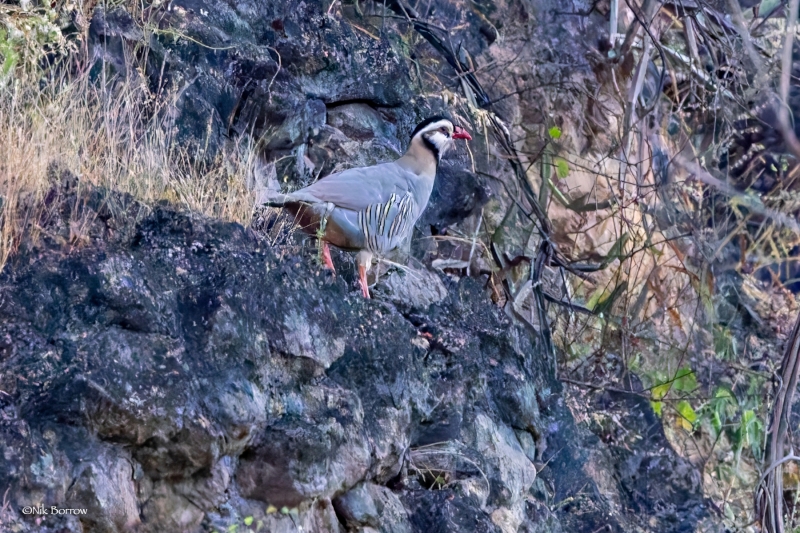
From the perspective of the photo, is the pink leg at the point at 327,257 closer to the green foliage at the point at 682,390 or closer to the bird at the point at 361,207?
the bird at the point at 361,207

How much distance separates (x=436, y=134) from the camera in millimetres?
6945

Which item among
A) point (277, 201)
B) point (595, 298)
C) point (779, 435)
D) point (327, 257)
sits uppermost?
point (277, 201)

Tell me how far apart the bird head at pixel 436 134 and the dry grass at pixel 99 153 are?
1389mm

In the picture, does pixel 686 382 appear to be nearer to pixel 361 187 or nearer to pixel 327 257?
pixel 361 187

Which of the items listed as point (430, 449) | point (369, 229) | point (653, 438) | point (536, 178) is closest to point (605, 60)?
point (536, 178)

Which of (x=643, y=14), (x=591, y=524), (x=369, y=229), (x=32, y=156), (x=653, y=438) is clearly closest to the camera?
(x=32, y=156)

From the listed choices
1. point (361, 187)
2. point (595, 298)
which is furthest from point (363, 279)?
point (595, 298)

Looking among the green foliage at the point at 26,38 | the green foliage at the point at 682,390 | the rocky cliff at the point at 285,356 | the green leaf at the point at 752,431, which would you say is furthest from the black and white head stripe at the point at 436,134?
the green leaf at the point at 752,431

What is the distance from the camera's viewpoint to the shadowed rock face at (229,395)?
3.89 m

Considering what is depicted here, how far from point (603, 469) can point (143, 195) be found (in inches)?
146

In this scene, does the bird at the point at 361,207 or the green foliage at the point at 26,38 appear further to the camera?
the bird at the point at 361,207

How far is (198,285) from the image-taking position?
463 centimetres

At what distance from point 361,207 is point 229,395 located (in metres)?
1.79

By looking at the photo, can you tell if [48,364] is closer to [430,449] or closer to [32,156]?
[32,156]
